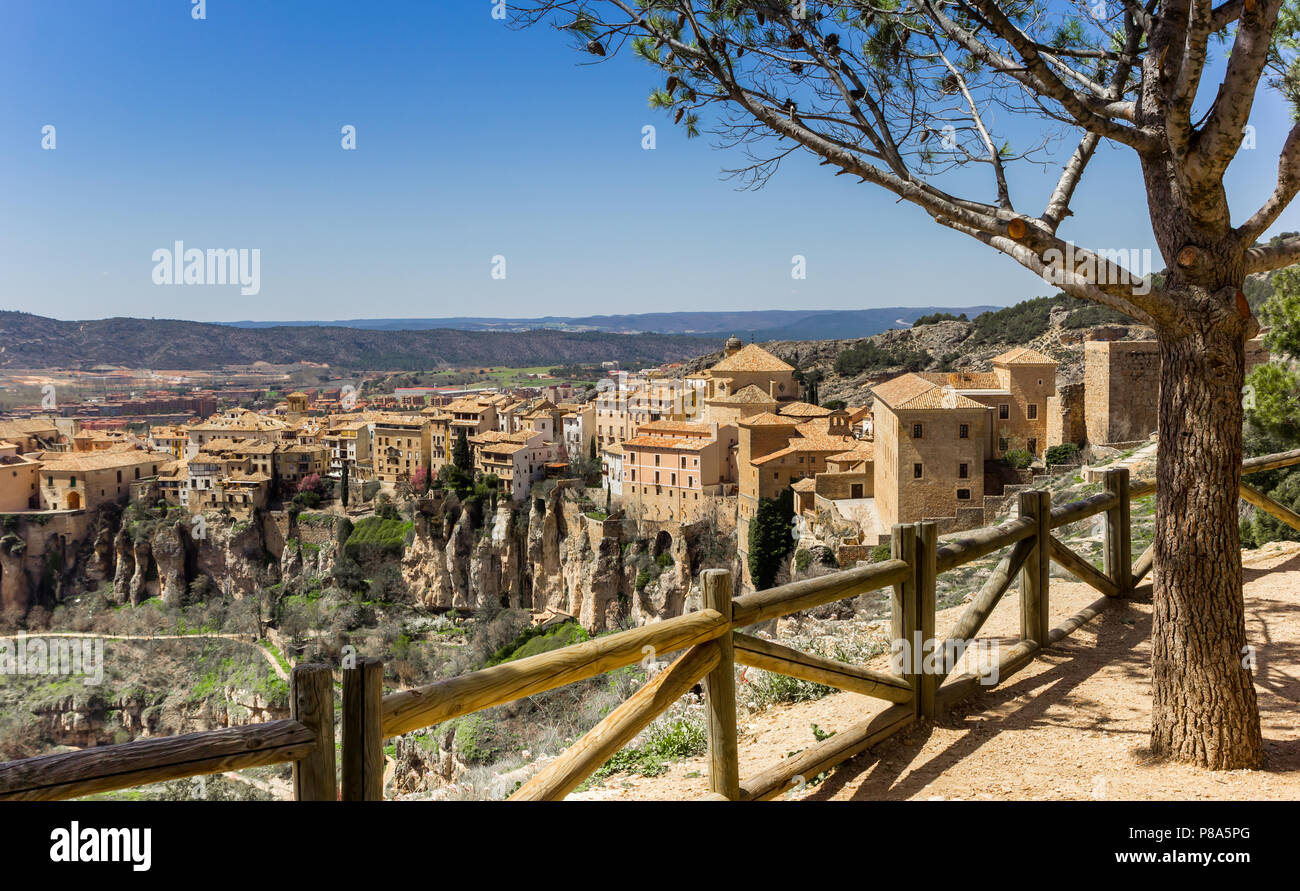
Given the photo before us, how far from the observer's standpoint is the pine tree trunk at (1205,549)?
10.3 ft

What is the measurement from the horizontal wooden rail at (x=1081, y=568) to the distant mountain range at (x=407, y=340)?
42.3 meters

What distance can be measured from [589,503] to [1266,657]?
3625cm

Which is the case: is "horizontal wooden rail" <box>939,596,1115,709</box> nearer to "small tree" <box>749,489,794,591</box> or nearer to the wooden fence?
the wooden fence

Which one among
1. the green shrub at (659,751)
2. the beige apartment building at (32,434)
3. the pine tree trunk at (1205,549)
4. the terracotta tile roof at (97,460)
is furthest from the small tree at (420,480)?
the pine tree trunk at (1205,549)

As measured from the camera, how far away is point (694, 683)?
2.80m

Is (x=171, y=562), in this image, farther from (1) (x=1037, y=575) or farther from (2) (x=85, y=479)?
(1) (x=1037, y=575)

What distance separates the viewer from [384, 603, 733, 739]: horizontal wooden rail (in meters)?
2.08

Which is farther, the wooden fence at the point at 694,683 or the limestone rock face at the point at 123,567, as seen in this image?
the limestone rock face at the point at 123,567

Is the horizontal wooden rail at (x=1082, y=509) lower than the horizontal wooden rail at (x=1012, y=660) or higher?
higher

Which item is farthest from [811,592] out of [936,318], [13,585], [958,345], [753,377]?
[936,318]

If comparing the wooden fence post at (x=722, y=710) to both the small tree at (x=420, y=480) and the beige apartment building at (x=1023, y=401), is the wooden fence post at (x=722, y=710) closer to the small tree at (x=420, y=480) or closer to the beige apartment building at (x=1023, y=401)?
the beige apartment building at (x=1023, y=401)
